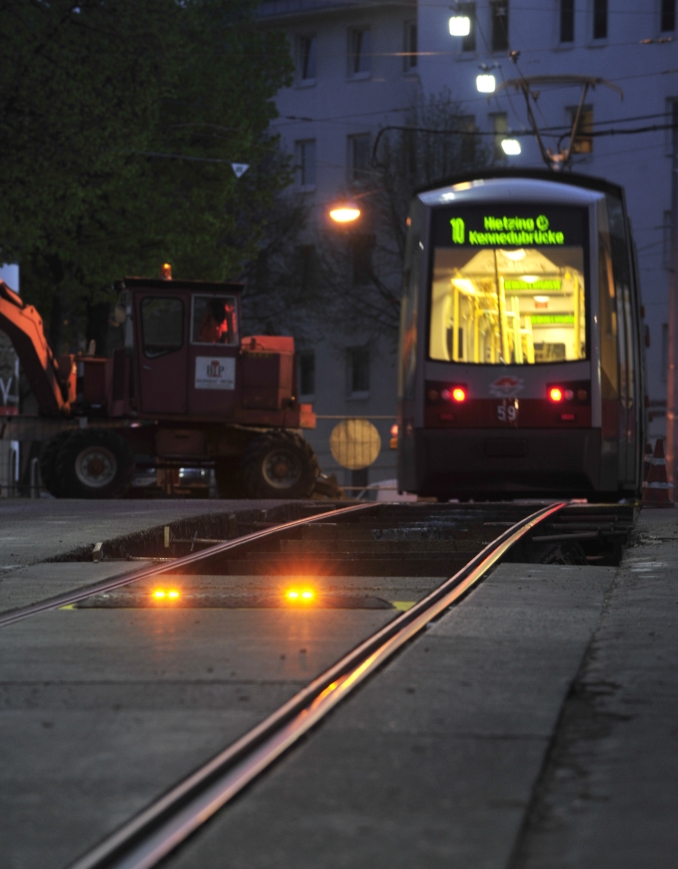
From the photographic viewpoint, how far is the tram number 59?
17.8 meters

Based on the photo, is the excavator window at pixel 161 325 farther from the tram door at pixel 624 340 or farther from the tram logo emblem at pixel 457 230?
the tram door at pixel 624 340

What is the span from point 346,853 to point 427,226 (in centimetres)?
1482

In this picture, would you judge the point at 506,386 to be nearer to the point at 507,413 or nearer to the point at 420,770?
the point at 507,413

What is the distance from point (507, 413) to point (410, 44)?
3907 cm

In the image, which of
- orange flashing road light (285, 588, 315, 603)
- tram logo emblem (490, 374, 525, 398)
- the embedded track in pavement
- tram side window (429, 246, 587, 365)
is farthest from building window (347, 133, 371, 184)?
orange flashing road light (285, 588, 315, 603)

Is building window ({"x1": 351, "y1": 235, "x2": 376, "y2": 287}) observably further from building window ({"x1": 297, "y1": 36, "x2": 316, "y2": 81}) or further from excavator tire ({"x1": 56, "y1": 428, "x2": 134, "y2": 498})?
excavator tire ({"x1": 56, "y1": 428, "x2": 134, "y2": 498})

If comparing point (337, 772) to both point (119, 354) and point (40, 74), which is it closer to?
point (40, 74)

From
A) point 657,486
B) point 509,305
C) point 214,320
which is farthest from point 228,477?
point 509,305

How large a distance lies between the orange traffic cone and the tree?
9387 millimetres

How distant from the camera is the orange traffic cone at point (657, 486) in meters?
18.8

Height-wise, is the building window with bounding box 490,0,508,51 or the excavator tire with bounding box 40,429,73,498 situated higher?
the building window with bounding box 490,0,508,51

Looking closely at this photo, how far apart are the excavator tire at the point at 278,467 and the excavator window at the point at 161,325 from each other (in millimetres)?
1906

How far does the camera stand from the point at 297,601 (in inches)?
309

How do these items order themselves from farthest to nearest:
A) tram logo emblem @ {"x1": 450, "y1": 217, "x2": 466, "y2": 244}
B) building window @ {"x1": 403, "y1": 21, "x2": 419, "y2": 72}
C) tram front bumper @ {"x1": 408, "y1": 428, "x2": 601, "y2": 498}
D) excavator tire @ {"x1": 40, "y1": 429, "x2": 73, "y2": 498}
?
building window @ {"x1": 403, "y1": 21, "x2": 419, "y2": 72} < excavator tire @ {"x1": 40, "y1": 429, "x2": 73, "y2": 498} < tram logo emblem @ {"x1": 450, "y1": 217, "x2": 466, "y2": 244} < tram front bumper @ {"x1": 408, "y1": 428, "x2": 601, "y2": 498}
